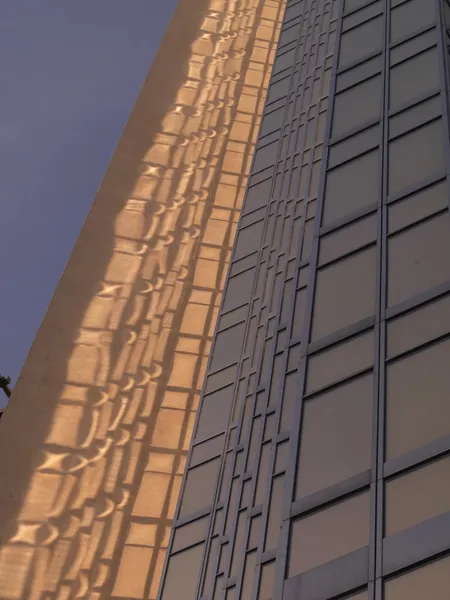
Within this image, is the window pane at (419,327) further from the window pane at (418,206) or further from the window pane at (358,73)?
the window pane at (358,73)

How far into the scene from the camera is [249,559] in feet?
37.3

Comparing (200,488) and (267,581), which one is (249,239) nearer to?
(200,488)

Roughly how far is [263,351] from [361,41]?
7206 mm

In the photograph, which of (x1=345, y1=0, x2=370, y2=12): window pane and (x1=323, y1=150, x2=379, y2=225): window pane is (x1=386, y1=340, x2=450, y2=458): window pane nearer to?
(x1=323, y1=150, x2=379, y2=225): window pane

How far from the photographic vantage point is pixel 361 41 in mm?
18984

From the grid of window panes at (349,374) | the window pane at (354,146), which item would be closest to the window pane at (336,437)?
the grid of window panes at (349,374)

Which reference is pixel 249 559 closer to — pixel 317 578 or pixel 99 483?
pixel 317 578

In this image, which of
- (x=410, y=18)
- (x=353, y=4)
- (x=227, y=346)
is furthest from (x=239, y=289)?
(x=353, y=4)

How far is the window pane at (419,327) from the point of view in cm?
1082

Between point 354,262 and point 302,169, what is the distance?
10244 mm

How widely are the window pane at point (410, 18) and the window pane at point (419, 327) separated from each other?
8.36m

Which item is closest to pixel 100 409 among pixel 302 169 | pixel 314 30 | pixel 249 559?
pixel 302 169

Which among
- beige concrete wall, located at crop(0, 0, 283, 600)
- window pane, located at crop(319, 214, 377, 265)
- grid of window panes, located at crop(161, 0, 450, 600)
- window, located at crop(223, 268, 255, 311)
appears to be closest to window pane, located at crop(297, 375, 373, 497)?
grid of window panes, located at crop(161, 0, 450, 600)

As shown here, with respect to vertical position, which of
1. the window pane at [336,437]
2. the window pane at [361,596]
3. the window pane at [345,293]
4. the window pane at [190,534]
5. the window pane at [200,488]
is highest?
the window pane at [345,293]
